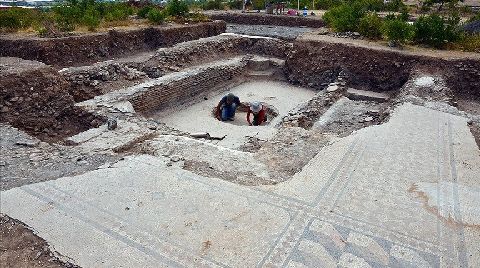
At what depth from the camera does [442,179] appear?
548 centimetres

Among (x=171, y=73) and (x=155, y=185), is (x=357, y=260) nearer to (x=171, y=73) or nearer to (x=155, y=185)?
(x=155, y=185)

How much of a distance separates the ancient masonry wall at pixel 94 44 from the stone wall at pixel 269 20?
4.60 metres

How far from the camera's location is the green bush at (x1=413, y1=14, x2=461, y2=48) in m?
11.6

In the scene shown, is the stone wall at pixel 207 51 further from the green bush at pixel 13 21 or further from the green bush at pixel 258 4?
the green bush at pixel 258 4

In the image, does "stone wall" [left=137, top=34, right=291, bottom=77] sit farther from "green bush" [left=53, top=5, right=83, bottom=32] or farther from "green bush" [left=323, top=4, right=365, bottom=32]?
"green bush" [left=53, top=5, right=83, bottom=32]

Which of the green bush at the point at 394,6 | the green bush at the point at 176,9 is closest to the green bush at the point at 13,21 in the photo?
the green bush at the point at 176,9

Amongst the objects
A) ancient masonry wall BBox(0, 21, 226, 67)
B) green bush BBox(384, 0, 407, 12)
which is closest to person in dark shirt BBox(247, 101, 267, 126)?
ancient masonry wall BBox(0, 21, 226, 67)

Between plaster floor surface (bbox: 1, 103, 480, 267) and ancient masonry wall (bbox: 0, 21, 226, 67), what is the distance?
6682 millimetres

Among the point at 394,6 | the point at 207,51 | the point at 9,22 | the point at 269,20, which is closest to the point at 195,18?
the point at 207,51

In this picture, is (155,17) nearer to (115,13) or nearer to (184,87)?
(115,13)

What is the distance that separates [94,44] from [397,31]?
9.21 m

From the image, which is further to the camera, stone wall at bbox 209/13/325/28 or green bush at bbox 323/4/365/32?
stone wall at bbox 209/13/325/28

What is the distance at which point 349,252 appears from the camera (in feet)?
13.3

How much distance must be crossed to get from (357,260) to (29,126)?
6.48 meters
